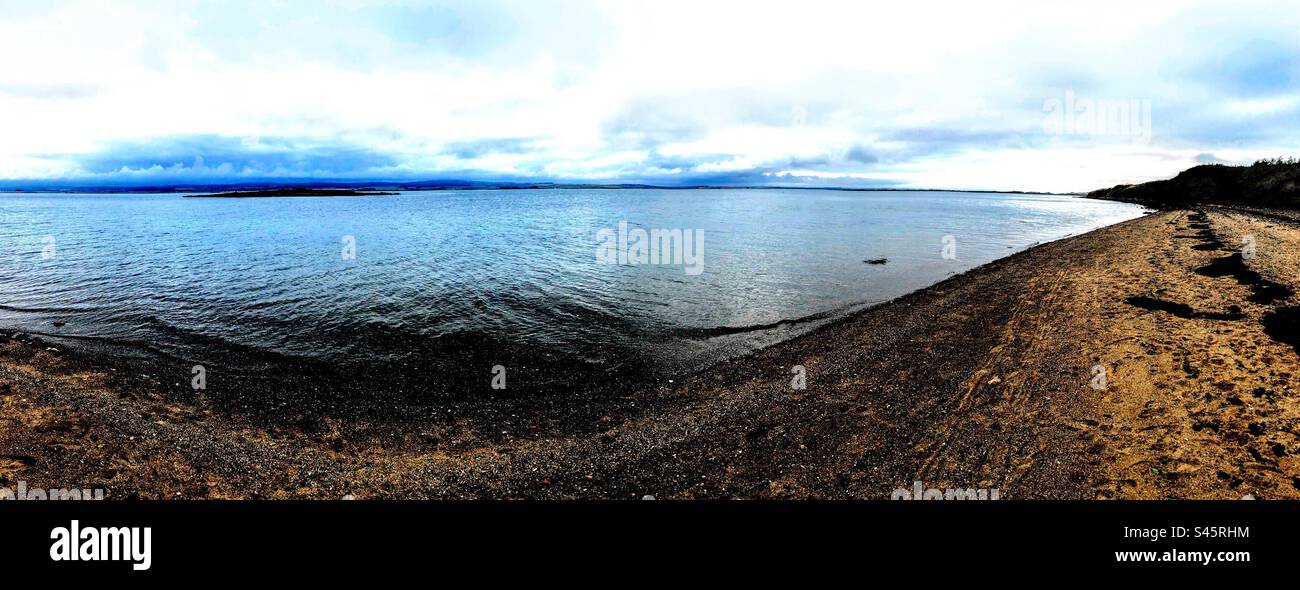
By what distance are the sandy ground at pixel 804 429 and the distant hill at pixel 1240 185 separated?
9950 cm

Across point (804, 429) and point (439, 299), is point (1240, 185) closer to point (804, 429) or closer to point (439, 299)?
point (804, 429)

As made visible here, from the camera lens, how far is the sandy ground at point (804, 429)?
8.39 meters

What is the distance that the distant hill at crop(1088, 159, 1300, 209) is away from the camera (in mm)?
82938

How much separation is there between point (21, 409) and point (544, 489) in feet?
39.0

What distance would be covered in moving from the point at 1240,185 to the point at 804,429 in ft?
488

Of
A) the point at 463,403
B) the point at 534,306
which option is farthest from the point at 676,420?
the point at 534,306

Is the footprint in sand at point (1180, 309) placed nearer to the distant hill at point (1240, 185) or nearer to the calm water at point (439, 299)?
the calm water at point (439, 299)

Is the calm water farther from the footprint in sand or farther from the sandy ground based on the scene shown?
the footprint in sand

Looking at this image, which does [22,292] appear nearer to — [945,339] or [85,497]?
[85,497]

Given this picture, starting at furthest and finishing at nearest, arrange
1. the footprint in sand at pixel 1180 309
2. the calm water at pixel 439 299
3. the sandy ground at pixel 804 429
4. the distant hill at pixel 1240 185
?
the distant hill at pixel 1240 185, the calm water at pixel 439 299, the footprint in sand at pixel 1180 309, the sandy ground at pixel 804 429

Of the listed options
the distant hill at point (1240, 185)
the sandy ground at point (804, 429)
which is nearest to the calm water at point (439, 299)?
the sandy ground at point (804, 429)

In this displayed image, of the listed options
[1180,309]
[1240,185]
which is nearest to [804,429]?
[1180,309]

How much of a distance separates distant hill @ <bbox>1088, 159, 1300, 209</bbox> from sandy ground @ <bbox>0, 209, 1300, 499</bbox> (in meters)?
99.5
